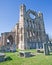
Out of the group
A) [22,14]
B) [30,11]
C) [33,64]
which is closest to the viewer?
[33,64]

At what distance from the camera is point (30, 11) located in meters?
49.3

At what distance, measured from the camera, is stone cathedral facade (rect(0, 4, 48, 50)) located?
43.8 metres

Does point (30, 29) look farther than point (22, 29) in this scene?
Yes

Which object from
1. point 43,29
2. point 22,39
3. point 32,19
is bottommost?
point 22,39

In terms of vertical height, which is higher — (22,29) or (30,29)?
(30,29)

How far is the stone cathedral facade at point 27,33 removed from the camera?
43781 millimetres

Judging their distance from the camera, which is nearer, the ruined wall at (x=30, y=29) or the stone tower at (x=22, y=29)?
the stone tower at (x=22, y=29)

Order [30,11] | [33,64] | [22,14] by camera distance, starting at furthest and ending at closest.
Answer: [30,11]
[22,14]
[33,64]

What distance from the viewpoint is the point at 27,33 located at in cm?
4591

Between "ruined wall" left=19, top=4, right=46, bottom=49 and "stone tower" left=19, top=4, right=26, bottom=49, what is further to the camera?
"ruined wall" left=19, top=4, right=46, bottom=49

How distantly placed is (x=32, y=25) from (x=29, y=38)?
540cm

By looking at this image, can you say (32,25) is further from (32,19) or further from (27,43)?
(27,43)

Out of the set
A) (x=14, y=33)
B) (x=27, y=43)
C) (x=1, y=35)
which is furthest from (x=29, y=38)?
(x=1, y=35)

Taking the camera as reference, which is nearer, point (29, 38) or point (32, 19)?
point (29, 38)
